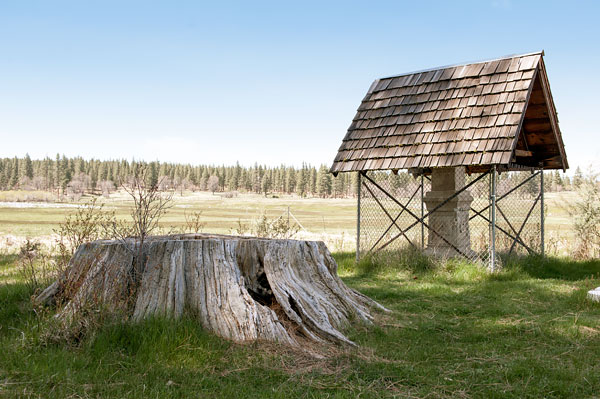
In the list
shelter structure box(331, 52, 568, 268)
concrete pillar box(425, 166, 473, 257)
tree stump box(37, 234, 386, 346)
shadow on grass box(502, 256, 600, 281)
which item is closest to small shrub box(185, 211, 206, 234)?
tree stump box(37, 234, 386, 346)

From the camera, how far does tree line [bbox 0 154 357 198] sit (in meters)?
112

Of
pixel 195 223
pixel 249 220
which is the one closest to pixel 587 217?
pixel 249 220

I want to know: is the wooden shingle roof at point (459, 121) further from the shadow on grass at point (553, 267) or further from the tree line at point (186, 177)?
the tree line at point (186, 177)

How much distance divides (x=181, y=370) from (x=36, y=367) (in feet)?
3.53

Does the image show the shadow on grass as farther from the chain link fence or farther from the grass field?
the grass field

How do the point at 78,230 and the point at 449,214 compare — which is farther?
the point at 449,214

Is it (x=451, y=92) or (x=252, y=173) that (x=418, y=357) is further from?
(x=252, y=173)

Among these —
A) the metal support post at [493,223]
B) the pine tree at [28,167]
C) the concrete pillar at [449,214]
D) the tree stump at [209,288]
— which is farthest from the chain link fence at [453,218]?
the pine tree at [28,167]

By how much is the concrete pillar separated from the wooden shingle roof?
1.07 metres

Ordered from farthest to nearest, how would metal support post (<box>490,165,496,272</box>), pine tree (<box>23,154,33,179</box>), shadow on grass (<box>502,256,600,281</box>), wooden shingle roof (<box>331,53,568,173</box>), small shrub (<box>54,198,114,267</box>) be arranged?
1. pine tree (<box>23,154,33,179</box>)
2. shadow on grass (<box>502,256,600,281</box>)
3. wooden shingle roof (<box>331,53,568,173</box>)
4. metal support post (<box>490,165,496,272</box>)
5. small shrub (<box>54,198,114,267</box>)

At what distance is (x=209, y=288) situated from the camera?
16.5ft

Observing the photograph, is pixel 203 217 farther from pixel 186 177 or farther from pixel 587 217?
pixel 186 177

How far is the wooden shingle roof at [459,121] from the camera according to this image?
998 centimetres

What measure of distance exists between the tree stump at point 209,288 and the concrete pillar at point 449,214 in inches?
246
